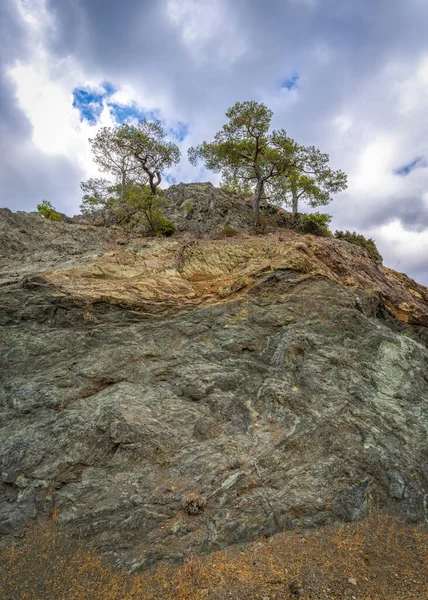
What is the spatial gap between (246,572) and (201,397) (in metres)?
5.18

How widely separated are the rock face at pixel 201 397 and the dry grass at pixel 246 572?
41cm

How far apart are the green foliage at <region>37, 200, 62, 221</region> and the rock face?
12311 millimetres

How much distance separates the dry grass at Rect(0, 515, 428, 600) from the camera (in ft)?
26.4

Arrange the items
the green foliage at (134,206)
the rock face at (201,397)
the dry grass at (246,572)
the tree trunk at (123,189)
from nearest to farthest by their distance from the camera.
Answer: the dry grass at (246,572) → the rock face at (201,397) → the green foliage at (134,206) → the tree trunk at (123,189)

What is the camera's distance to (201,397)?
12.2m

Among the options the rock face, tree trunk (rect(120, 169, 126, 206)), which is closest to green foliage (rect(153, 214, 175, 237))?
the rock face

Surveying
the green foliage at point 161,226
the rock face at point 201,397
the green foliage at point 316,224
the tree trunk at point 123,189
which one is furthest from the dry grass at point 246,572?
the tree trunk at point 123,189

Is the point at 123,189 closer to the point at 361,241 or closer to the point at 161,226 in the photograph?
the point at 161,226

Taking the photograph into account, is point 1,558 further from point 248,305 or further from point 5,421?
point 248,305

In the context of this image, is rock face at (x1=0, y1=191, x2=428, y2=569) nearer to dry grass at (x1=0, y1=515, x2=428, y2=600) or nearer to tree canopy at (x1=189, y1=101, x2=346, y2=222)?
dry grass at (x1=0, y1=515, x2=428, y2=600)

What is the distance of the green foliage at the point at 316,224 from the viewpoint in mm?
31734

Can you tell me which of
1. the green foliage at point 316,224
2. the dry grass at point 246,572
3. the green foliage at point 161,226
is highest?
the green foliage at point 316,224

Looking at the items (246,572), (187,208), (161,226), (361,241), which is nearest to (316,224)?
(361,241)

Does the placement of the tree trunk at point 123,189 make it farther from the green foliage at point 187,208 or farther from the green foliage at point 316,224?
the green foliage at point 316,224
